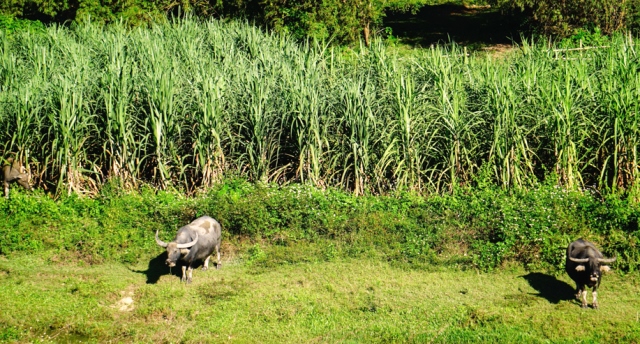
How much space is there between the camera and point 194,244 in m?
8.98

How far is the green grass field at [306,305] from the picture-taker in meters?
7.88

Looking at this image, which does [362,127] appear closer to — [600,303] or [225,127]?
[225,127]

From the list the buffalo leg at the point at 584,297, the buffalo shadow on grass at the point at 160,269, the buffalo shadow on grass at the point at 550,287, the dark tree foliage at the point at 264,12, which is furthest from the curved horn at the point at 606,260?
the dark tree foliage at the point at 264,12

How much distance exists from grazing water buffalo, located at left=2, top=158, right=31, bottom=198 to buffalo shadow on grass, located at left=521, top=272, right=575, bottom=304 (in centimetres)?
651

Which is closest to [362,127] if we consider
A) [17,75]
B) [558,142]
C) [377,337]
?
[558,142]

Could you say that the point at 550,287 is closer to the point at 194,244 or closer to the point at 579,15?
the point at 194,244

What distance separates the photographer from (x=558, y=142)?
1023cm

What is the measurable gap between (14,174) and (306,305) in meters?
4.76

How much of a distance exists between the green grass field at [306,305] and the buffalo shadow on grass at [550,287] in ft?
0.04

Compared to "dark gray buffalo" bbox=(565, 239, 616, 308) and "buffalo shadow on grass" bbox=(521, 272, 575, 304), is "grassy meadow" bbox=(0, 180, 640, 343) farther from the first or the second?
"dark gray buffalo" bbox=(565, 239, 616, 308)

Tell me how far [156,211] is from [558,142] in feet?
16.5

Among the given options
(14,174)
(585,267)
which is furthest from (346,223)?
(14,174)

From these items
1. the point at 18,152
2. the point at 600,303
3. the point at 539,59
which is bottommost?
the point at 600,303

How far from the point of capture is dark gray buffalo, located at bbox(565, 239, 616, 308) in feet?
27.0
